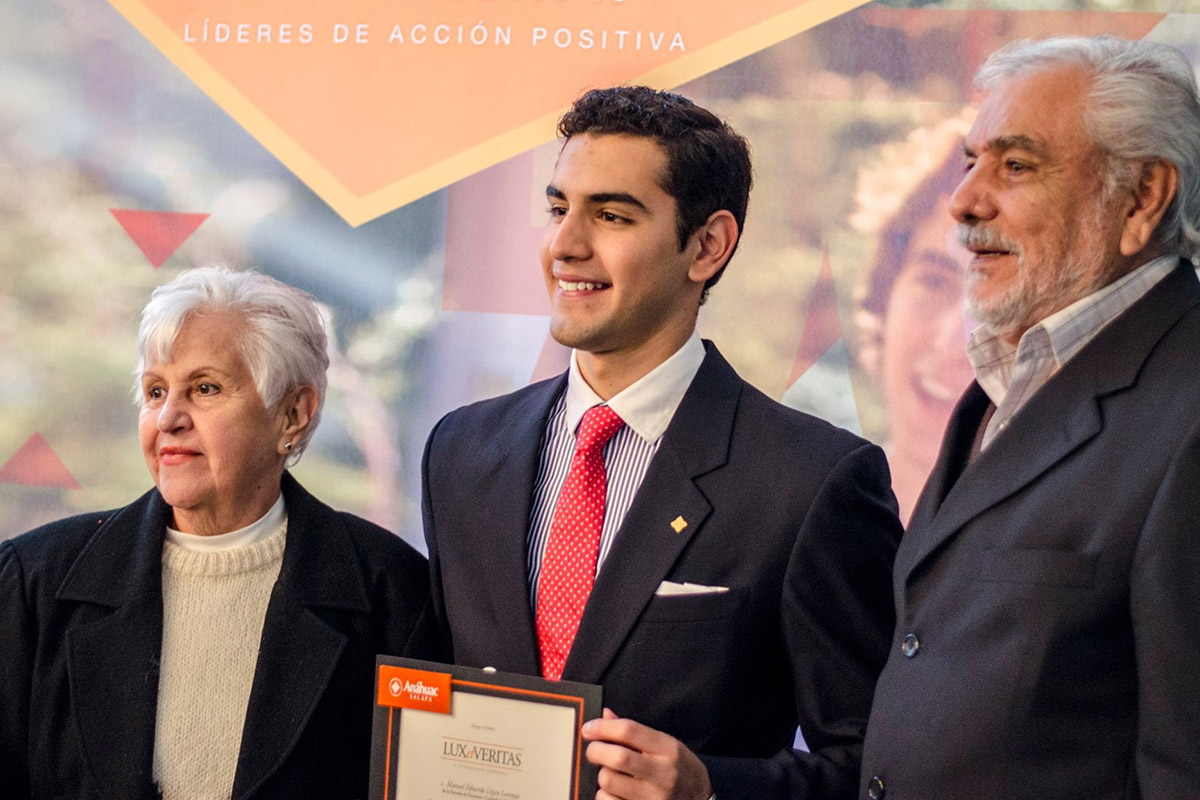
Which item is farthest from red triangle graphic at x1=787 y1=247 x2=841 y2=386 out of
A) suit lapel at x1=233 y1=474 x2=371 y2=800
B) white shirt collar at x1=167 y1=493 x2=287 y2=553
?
white shirt collar at x1=167 y1=493 x2=287 y2=553

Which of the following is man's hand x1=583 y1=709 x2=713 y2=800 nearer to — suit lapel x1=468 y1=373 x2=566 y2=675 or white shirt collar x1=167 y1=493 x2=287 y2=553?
suit lapel x1=468 y1=373 x2=566 y2=675

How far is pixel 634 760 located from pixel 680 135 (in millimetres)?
1190

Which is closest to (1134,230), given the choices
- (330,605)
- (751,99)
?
(330,605)

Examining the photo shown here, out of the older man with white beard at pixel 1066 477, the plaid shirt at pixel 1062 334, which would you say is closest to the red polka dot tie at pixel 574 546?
the older man with white beard at pixel 1066 477

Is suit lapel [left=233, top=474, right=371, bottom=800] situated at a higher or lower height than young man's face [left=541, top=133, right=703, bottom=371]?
lower

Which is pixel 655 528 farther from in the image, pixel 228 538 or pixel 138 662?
pixel 138 662

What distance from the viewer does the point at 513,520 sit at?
2324 millimetres

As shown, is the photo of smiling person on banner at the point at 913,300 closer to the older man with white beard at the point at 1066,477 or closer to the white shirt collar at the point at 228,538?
the older man with white beard at the point at 1066,477

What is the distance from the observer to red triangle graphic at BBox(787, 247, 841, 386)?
354cm

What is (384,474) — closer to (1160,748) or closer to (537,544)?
(537,544)

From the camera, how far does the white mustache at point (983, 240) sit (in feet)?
6.47

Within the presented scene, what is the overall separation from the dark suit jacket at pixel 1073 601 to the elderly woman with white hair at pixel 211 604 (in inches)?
41.0

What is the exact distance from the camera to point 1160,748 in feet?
5.20

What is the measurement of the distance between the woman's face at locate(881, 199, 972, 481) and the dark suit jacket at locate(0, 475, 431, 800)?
1628 millimetres
